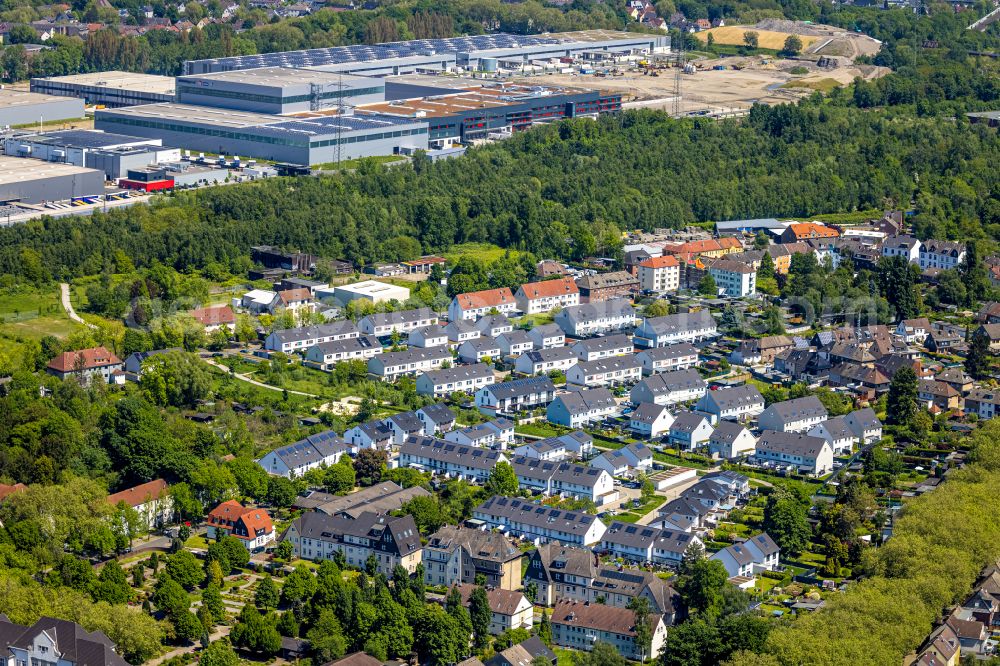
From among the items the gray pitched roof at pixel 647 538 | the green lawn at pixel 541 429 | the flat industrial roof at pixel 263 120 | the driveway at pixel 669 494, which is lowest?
the driveway at pixel 669 494

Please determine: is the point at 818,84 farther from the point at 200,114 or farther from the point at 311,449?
the point at 311,449

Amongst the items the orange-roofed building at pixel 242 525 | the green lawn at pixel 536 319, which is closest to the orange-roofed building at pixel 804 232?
the green lawn at pixel 536 319

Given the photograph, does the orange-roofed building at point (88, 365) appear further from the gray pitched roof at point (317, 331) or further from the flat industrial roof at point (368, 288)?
the flat industrial roof at point (368, 288)

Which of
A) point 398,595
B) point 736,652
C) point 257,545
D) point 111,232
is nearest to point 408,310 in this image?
point 111,232

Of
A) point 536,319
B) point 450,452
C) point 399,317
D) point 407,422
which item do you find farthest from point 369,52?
point 450,452

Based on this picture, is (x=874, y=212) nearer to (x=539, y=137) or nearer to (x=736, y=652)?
(x=539, y=137)

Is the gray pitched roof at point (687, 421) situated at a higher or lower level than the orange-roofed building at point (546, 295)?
lower

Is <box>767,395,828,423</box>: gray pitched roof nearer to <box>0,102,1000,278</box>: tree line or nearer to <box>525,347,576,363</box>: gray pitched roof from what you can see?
<box>525,347,576,363</box>: gray pitched roof
